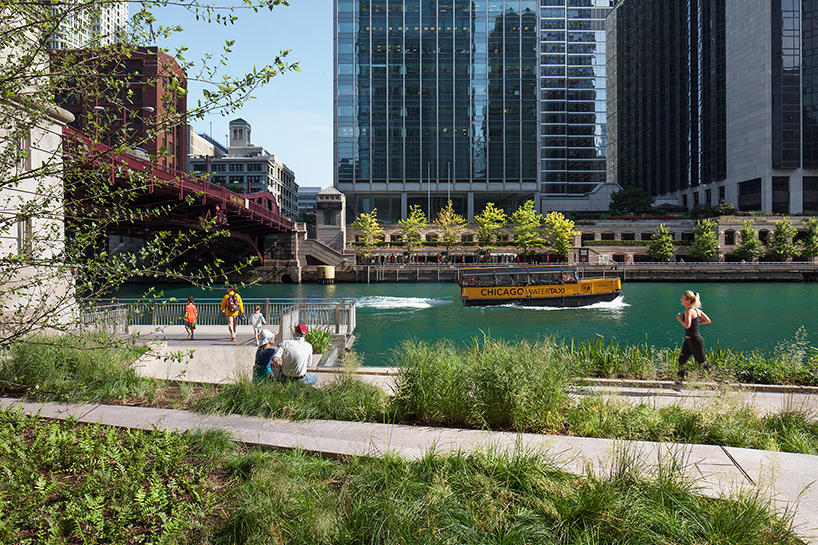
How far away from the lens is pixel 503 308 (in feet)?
130

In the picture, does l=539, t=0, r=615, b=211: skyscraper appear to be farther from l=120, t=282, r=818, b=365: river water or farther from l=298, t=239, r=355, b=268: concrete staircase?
l=120, t=282, r=818, b=365: river water

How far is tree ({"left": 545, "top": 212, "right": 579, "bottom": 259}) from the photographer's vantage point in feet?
248

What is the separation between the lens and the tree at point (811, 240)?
234 ft

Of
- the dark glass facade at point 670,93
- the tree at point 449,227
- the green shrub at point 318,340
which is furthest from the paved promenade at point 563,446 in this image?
the dark glass facade at point 670,93

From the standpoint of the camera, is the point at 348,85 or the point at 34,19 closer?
the point at 34,19

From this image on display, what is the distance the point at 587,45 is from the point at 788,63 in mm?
45555

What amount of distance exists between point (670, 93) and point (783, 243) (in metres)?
49.9

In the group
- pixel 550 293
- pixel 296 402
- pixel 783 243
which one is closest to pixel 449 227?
pixel 550 293

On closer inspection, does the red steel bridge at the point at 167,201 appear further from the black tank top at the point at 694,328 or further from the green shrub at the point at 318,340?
the black tank top at the point at 694,328

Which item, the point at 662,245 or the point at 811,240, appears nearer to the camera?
the point at 811,240

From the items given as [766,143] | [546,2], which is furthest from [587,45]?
[766,143]

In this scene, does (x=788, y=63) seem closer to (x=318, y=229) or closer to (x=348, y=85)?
(x=348, y=85)

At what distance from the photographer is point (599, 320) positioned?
3212cm

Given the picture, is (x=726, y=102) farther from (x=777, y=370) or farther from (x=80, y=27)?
(x=80, y=27)
